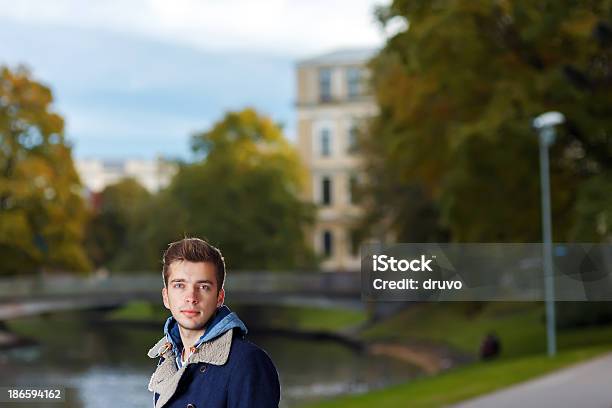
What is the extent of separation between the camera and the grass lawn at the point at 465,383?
18672mm

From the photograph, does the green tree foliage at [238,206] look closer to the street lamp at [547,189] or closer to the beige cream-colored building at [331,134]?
the beige cream-colored building at [331,134]

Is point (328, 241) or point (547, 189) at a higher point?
point (547, 189)

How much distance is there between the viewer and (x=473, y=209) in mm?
26234

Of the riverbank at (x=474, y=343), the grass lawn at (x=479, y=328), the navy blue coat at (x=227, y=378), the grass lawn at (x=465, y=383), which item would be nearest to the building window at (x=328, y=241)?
the riverbank at (x=474, y=343)

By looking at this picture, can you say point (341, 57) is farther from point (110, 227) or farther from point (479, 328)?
point (479, 328)

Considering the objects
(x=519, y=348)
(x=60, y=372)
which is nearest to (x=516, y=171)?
(x=519, y=348)

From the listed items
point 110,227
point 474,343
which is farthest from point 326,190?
point 474,343

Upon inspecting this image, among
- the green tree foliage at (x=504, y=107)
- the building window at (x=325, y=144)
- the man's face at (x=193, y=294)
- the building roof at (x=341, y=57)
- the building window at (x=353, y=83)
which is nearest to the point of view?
the man's face at (x=193, y=294)

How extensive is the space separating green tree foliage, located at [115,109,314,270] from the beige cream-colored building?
17.8 metres

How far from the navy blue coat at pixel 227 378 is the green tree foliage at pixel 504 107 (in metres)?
18.7

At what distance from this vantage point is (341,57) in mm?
71375

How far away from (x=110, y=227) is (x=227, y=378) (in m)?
74.6

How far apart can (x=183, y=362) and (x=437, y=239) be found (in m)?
37.0

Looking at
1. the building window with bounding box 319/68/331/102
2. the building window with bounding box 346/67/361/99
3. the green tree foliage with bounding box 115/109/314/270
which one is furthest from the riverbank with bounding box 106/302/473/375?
the building window with bounding box 346/67/361/99
